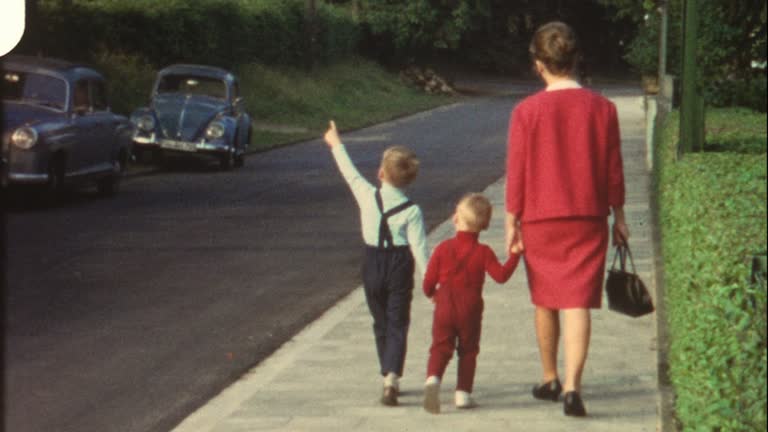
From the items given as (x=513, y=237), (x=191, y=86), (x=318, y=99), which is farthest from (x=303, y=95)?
(x=513, y=237)

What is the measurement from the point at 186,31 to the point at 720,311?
3881cm

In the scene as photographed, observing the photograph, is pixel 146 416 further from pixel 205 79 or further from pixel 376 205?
pixel 205 79

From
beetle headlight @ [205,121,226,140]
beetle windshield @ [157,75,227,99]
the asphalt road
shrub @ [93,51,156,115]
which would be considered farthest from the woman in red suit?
shrub @ [93,51,156,115]

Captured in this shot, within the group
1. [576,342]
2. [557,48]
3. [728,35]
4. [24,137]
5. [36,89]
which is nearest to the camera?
[557,48]

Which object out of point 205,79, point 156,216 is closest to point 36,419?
point 156,216

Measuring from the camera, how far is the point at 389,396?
7.63 meters

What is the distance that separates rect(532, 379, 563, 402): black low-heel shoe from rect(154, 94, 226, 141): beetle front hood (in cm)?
2011

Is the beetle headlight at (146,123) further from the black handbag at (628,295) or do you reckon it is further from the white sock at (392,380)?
the black handbag at (628,295)

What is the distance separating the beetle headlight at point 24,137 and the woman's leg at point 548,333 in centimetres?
1225

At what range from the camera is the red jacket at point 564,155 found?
23.8 ft

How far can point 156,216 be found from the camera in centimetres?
1884

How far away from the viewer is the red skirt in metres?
7.26

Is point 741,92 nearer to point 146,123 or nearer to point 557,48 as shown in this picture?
point 146,123

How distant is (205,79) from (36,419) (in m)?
22.0
